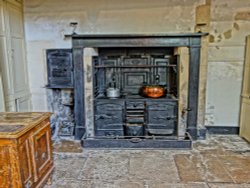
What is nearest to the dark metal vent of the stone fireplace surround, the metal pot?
the stone fireplace surround

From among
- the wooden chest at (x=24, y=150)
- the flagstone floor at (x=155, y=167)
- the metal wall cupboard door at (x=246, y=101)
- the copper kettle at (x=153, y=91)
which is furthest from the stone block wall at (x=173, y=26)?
the wooden chest at (x=24, y=150)

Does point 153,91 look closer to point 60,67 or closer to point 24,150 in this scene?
point 60,67

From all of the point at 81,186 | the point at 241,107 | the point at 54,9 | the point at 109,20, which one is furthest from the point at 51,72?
the point at 241,107

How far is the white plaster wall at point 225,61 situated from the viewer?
3.82 m

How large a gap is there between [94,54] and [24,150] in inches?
88.6

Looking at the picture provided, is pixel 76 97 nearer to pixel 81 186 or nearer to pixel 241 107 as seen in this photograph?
pixel 81 186

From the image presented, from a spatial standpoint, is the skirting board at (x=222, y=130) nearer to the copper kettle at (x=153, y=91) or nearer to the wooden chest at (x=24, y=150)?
the copper kettle at (x=153, y=91)

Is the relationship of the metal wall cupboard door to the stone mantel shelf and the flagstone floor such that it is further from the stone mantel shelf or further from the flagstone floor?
the stone mantel shelf

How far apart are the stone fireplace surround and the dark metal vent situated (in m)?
0.15

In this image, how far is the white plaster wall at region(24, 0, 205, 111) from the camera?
3.80m

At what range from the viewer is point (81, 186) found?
2531 millimetres

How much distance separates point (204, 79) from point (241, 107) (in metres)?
0.86

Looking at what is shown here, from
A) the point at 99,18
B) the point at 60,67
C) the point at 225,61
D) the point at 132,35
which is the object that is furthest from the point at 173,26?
the point at 60,67

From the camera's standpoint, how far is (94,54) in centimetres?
387
